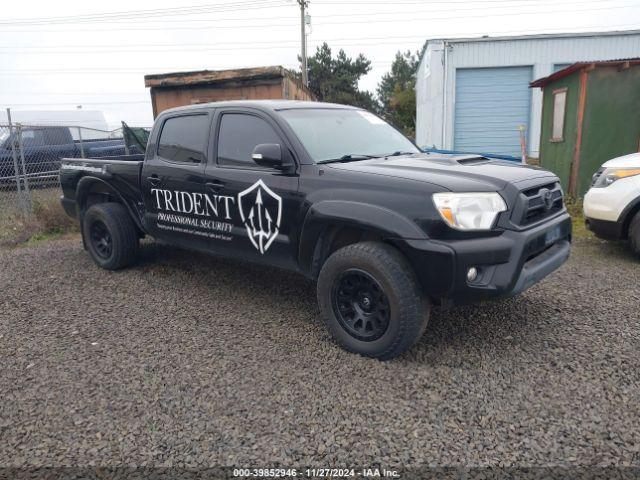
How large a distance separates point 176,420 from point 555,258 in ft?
9.01

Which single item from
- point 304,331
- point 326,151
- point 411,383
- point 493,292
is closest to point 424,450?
point 411,383

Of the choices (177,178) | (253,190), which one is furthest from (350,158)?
(177,178)

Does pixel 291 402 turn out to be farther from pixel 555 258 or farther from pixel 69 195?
pixel 69 195

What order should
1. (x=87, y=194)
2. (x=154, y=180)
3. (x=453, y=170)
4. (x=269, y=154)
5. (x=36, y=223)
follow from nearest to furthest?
(x=453, y=170) < (x=269, y=154) < (x=154, y=180) < (x=87, y=194) < (x=36, y=223)

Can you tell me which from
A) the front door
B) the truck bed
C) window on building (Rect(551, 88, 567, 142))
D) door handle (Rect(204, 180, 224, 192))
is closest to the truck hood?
the front door

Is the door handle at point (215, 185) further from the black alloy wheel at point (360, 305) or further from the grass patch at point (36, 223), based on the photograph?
the grass patch at point (36, 223)

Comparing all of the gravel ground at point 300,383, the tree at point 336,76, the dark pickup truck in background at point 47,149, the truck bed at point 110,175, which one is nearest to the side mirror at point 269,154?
the gravel ground at point 300,383

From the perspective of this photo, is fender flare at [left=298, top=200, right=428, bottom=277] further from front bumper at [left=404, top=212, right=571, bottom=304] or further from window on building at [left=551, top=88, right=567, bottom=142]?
window on building at [left=551, top=88, right=567, bottom=142]

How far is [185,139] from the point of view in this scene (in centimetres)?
484

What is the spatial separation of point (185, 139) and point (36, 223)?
15.9ft

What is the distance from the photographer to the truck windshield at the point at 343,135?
404 centimetres

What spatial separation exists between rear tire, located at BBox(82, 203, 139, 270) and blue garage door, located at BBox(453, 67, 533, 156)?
1338 cm

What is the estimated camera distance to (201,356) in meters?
3.63

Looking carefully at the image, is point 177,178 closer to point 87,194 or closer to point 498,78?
point 87,194
